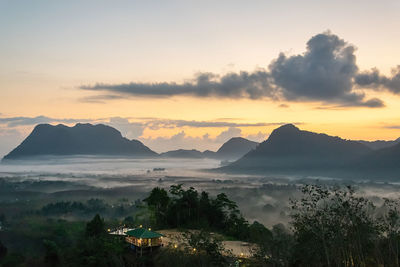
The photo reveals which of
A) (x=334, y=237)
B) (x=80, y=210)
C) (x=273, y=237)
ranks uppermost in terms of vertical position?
(x=334, y=237)

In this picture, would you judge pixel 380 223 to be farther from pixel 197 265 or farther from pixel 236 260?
pixel 197 265

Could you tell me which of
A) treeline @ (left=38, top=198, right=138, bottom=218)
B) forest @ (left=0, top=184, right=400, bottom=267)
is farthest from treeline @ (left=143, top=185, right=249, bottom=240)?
treeline @ (left=38, top=198, right=138, bottom=218)

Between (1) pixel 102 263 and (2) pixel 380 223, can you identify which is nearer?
(2) pixel 380 223

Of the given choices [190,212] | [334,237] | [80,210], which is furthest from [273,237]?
[80,210]

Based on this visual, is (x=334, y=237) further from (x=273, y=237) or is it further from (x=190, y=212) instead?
(x=190, y=212)

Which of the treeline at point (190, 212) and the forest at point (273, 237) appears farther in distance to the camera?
the treeline at point (190, 212)

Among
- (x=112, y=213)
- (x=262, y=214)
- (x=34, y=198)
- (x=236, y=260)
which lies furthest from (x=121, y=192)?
(x=236, y=260)

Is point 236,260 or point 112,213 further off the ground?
point 236,260

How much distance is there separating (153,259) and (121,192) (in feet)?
498

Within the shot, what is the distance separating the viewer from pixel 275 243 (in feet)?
73.6

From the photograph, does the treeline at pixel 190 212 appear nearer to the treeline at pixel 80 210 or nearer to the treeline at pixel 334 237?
the treeline at pixel 334 237

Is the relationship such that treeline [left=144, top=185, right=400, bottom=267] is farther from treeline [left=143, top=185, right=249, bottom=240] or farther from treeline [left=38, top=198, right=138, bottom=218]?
→ treeline [left=38, top=198, right=138, bottom=218]

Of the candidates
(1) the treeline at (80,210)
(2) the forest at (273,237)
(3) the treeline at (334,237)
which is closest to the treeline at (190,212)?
(2) the forest at (273,237)

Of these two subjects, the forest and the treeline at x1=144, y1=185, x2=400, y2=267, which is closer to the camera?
the treeline at x1=144, y1=185, x2=400, y2=267
